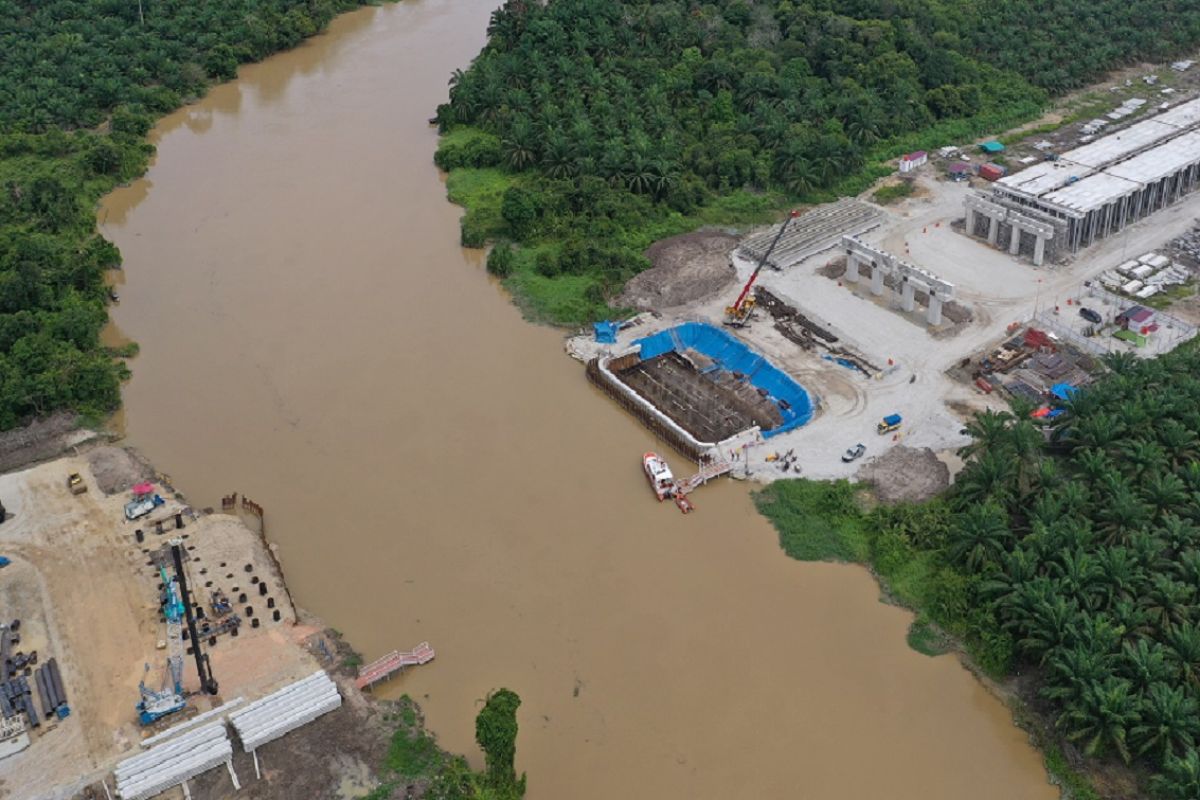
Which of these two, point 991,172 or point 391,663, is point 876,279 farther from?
point 391,663

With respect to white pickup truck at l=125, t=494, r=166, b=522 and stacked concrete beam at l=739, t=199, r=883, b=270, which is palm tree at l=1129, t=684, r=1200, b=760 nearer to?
stacked concrete beam at l=739, t=199, r=883, b=270

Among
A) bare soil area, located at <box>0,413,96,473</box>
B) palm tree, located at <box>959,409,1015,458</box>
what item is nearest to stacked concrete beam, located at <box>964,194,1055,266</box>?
palm tree, located at <box>959,409,1015,458</box>

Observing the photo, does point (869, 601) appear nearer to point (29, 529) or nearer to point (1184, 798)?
point (1184, 798)

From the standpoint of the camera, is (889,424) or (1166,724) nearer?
(1166,724)

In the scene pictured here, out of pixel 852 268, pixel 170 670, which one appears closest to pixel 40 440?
pixel 170 670

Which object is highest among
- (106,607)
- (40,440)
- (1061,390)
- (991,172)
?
(40,440)

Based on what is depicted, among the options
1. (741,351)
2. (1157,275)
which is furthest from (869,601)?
(1157,275)
